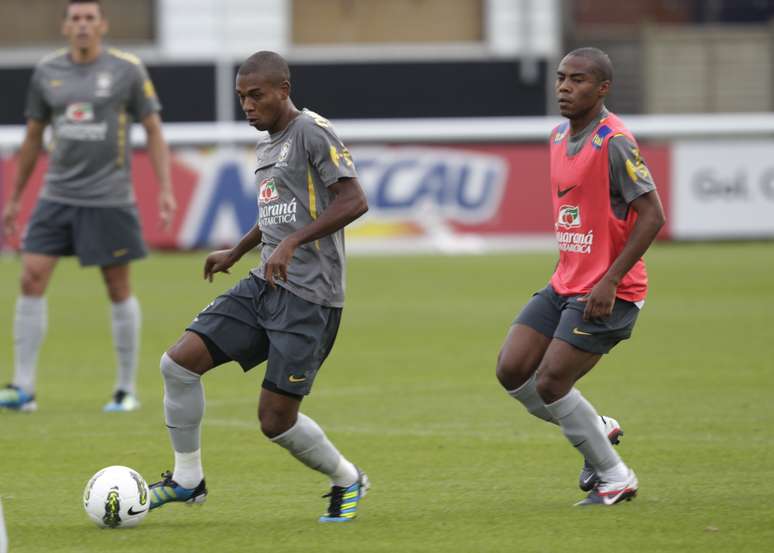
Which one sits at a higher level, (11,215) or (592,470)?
(11,215)

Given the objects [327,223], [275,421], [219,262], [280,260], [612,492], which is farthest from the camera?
[219,262]

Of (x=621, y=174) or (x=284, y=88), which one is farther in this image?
(x=621, y=174)

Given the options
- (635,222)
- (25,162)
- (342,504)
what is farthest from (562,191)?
(25,162)

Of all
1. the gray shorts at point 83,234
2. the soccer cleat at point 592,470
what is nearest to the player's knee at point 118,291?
the gray shorts at point 83,234

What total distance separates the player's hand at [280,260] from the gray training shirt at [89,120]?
12.4ft

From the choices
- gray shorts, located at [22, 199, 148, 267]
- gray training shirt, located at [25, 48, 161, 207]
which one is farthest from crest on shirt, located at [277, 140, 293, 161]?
gray training shirt, located at [25, 48, 161, 207]

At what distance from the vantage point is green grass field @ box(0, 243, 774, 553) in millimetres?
6238

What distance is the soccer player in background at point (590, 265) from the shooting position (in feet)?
21.7

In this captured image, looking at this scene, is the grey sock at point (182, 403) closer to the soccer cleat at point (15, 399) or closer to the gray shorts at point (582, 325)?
the gray shorts at point (582, 325)

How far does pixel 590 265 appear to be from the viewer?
6.80 meters

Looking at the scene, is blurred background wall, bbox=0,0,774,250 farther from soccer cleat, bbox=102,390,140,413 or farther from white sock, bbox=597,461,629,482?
white sock, bbox=597,461,629,482

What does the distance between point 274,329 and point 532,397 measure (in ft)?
4.19

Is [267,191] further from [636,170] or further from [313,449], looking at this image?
[636,170]

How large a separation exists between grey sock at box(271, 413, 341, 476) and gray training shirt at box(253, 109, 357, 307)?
1.68 feet
